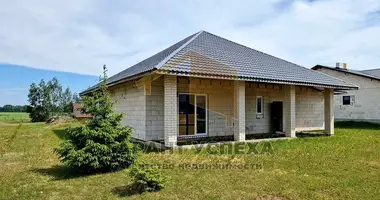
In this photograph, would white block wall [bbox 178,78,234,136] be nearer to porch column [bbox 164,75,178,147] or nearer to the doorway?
porch column [bbox 164,75,178,147]

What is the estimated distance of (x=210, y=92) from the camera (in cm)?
1278

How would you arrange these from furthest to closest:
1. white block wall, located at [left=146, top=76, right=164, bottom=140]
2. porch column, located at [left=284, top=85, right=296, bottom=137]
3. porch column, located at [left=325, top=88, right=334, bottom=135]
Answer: porch column, located at [left=325, top=88, right=334, bottom=135], porch column, located at [left=284, top=85, right=296, bottom=137], white block wall, located at [left=146, top=76, right=164, bottom=140]

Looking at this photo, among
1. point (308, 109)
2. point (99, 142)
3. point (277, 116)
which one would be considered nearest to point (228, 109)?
point (277, 116)

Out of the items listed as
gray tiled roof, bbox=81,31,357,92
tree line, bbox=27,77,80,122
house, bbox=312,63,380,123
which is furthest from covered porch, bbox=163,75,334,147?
tree line, bbox=27,77,80,122

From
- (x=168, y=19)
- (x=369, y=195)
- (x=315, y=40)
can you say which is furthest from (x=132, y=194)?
(x=315, y=40)

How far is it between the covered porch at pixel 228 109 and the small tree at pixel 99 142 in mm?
2733

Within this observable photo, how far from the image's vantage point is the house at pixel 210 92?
992cm

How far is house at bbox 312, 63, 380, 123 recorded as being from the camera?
72.0ft

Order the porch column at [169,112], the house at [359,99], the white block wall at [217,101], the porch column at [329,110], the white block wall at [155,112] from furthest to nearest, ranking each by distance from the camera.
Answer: the house at [359,99] → the porch column at [329,110] → the white block wall at [217,101] → the white block wall at [155,112] → the porch column at [169,112]

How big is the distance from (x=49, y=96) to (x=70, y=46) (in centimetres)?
4039

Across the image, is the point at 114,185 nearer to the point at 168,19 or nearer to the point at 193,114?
the point at 193,114

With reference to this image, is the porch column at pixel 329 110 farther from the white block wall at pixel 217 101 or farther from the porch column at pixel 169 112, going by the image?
the porch column at pixel 169 112

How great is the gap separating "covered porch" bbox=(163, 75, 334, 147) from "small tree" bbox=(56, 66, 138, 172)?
2.73 metres

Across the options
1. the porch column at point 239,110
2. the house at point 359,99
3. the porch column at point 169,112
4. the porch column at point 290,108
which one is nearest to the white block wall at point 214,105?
the porch column at point 169,112
